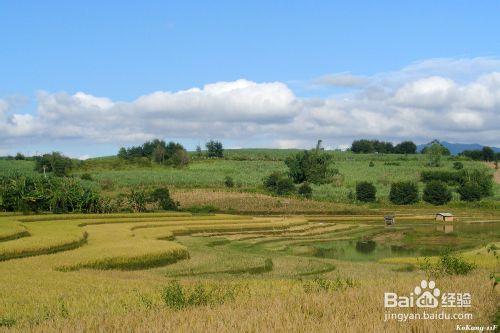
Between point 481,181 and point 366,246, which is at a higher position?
point 481,181

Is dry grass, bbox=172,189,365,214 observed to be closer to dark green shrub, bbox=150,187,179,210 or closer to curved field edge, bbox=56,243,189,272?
dark green shrub, bbox=150,187,179,210

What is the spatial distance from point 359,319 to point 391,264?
56.9 ft

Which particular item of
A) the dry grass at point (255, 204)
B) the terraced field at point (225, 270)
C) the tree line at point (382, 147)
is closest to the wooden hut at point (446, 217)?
the terraced field at point (225, 270)

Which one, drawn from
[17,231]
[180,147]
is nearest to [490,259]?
[17,231]

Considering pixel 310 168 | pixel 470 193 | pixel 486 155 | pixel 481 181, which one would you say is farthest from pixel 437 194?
pixel 486 155

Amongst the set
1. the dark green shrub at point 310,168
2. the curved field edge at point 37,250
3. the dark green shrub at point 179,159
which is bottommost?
the curved field edge at point 37,250

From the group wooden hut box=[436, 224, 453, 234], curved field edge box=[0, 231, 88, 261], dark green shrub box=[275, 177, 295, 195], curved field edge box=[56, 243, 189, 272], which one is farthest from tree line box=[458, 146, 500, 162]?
curved field edge box=[0, 231, 88, 261]

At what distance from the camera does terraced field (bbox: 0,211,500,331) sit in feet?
33.4

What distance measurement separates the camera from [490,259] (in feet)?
80.3

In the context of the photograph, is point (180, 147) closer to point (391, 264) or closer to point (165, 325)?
point (391, 264)

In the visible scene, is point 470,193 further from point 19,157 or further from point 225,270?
point 19,157

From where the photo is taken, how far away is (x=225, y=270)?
23625 mm

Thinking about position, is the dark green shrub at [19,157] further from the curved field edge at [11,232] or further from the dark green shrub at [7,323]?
the dark green shrub at [7,323]

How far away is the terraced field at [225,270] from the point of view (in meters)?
10.2
